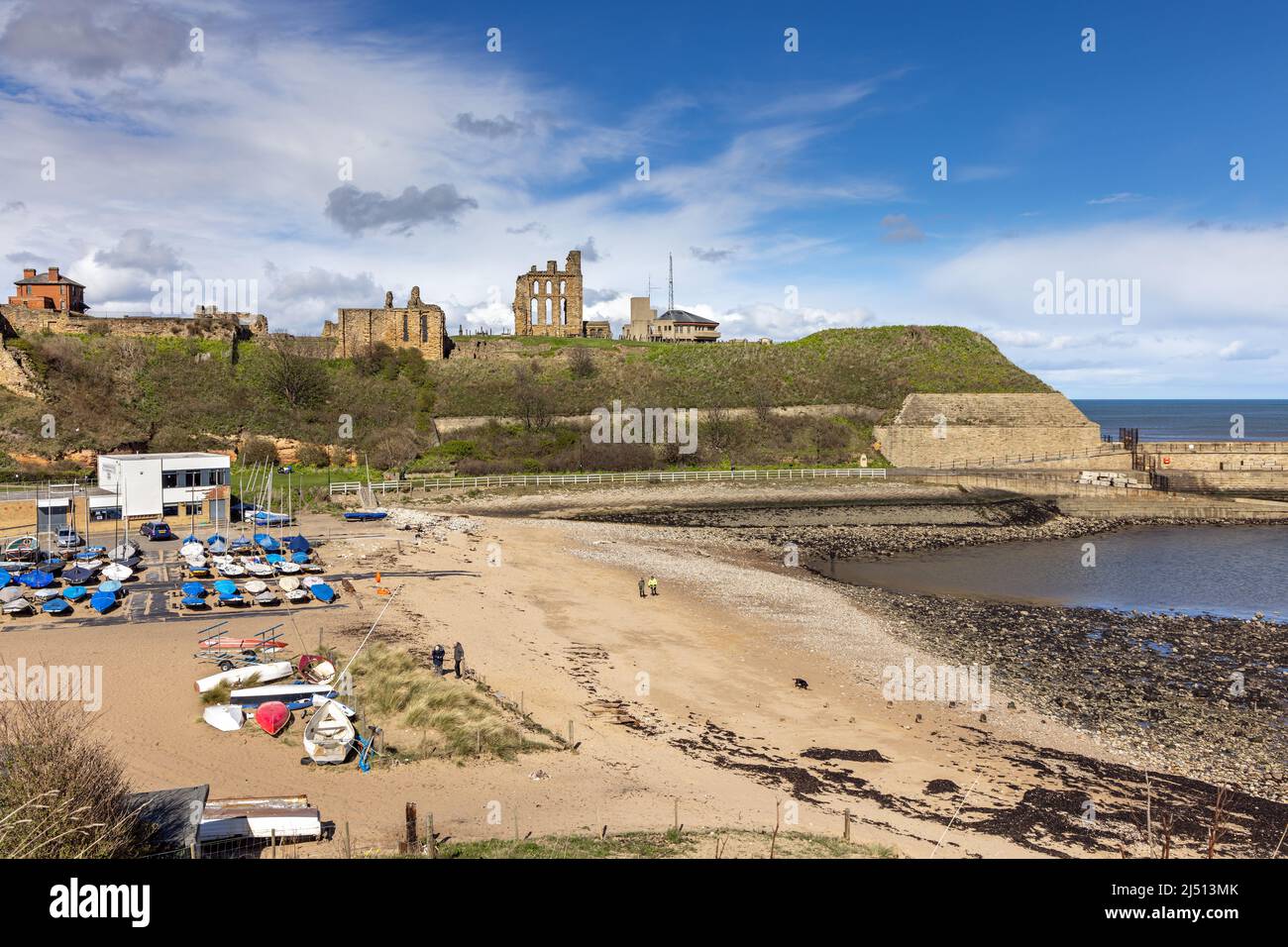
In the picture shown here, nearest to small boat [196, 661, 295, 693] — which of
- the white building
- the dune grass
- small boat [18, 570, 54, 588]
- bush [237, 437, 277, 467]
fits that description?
the dune grass

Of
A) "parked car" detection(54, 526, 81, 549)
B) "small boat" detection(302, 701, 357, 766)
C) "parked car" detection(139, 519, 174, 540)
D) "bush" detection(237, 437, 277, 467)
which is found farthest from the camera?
"bush" detection(237, 437, 277, 467)

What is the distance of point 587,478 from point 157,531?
22.7 metres

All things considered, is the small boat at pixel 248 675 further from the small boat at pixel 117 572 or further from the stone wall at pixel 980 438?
the stone wall at pixel 980 438

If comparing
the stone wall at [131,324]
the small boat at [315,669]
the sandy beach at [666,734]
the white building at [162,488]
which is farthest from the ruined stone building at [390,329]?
the small boat at [315,669]

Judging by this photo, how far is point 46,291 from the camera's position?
195 feet

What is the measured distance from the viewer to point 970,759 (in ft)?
48.5

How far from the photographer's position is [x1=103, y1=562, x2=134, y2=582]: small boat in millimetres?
23031

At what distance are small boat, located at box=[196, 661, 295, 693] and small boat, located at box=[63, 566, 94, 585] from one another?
30.4 ft

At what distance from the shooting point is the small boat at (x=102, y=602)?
20750 mm

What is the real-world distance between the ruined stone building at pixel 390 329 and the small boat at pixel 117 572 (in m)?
42.1

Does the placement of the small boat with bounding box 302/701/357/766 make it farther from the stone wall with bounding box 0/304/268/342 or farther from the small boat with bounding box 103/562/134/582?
the stone wall with bounding box 0/304/268/342

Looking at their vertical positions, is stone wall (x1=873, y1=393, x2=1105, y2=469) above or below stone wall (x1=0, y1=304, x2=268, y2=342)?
below

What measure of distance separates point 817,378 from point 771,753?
54.2 metres

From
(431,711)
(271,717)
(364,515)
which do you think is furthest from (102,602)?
(364,515)
